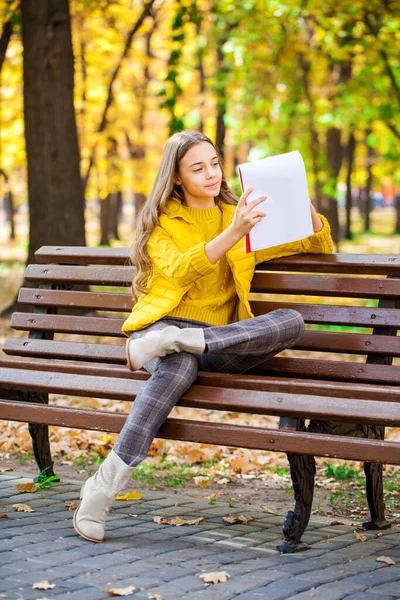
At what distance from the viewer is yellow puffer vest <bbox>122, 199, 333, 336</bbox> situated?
3.95 meters

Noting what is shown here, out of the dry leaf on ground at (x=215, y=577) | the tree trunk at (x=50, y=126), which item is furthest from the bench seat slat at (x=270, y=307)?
the tree trunk at (x=50, y=126)

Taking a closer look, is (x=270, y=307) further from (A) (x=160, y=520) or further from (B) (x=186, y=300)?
(A) (x=160, y=520)

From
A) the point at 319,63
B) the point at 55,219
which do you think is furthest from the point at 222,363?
the point at 319,63

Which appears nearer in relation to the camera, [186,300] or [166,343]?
[166,343]

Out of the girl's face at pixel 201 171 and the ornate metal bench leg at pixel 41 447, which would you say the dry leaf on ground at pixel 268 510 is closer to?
the ornate metal bench leg at pixel 41 447

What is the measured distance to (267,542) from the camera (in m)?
3.90

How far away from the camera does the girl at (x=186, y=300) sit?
3.81m

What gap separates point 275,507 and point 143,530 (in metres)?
0.78

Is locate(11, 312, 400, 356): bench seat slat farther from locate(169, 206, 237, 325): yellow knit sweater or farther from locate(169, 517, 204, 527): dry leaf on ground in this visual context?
locate(169, 517, 204, 527): dry leaf on ground

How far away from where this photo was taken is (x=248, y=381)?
3.86 meters

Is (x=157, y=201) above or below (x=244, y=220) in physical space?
above

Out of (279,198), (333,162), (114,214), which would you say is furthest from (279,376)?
(114,214)

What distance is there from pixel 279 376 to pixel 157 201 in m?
0.92

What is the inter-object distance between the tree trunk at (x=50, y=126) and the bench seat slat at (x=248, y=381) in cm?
641
